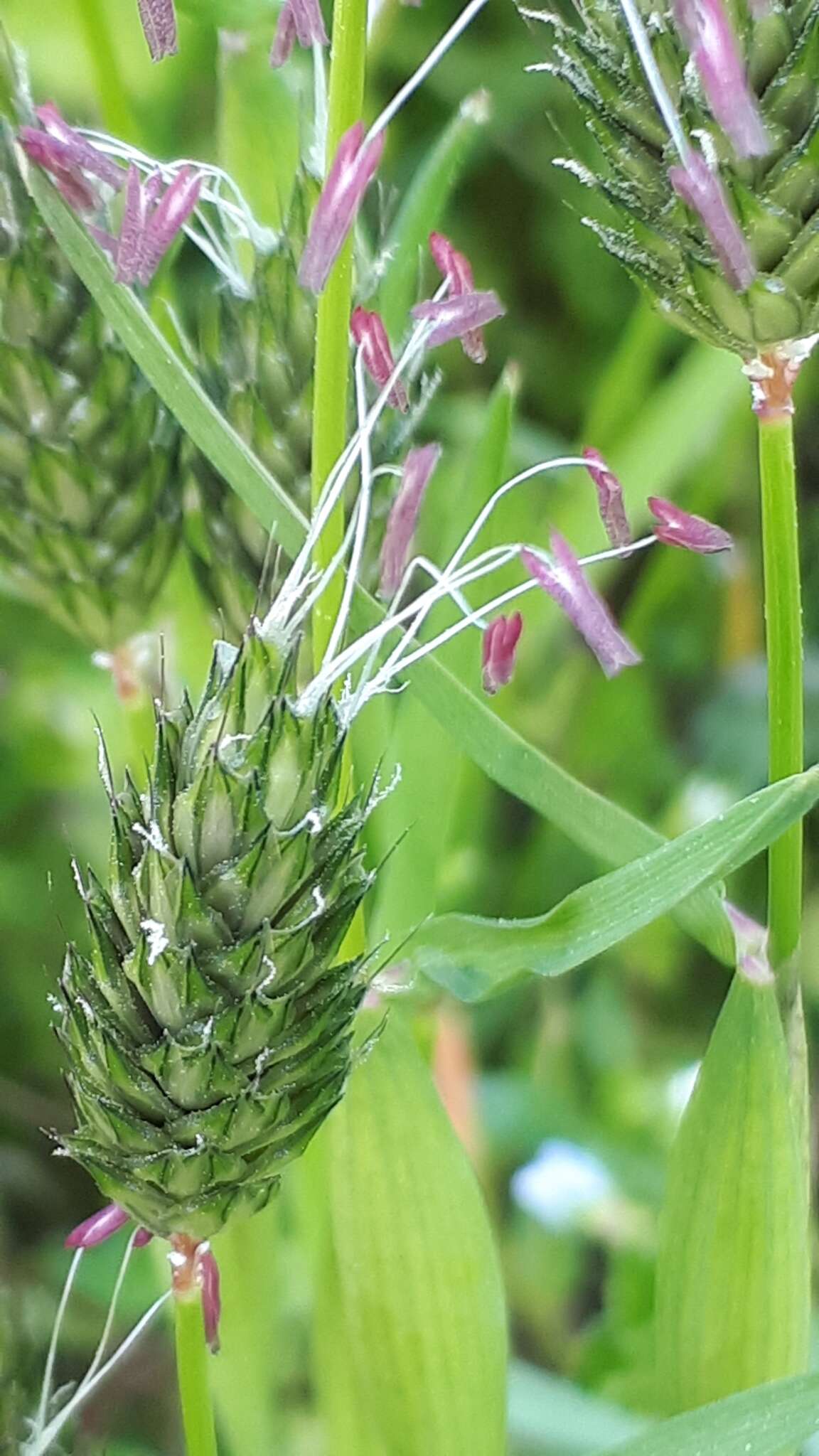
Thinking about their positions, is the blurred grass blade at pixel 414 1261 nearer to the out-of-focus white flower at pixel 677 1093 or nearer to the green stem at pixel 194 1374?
the green stem at pixel 194 1374

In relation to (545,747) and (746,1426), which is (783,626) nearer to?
(746,1426)

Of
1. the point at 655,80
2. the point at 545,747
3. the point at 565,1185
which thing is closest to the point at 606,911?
the point at 655,80

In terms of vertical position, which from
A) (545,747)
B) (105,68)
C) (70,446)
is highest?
(105,68)

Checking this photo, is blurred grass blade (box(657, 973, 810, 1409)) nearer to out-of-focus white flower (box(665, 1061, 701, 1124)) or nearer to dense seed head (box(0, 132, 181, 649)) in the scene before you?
dense seed head (box(0, 132, 181, 649))

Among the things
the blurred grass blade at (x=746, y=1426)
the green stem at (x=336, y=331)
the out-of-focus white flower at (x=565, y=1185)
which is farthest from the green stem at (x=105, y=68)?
the out-of-focus white flower at (x=565, y=1185)

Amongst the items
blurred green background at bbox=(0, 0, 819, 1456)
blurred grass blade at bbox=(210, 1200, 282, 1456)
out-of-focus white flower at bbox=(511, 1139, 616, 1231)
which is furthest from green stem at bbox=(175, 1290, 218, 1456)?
out-of-focus white flower at bbox=(511, 1139, 616, 1231)

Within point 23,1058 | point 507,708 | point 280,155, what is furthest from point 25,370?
point 23,1058

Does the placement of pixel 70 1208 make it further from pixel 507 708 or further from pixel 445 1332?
pixel 445 1332

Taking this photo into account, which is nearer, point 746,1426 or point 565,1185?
point 746,1426
